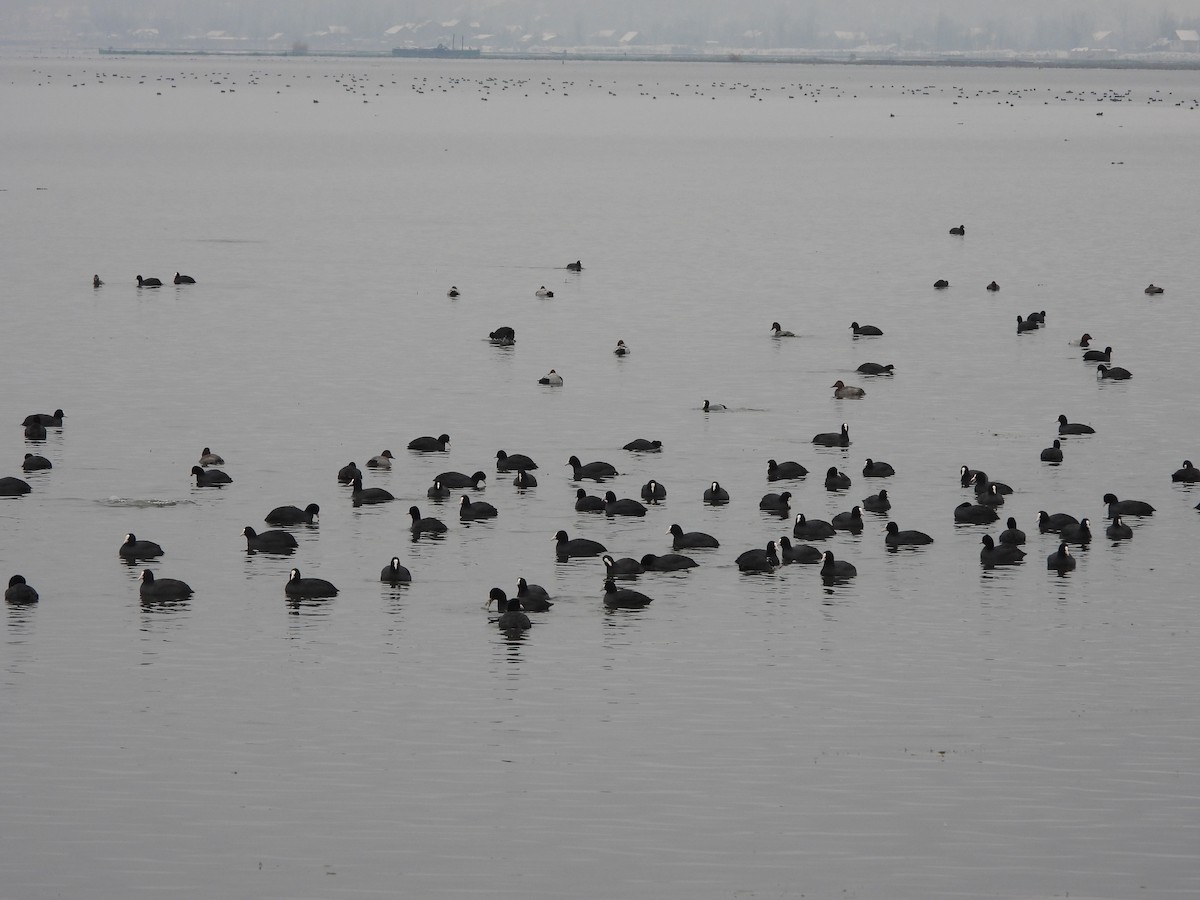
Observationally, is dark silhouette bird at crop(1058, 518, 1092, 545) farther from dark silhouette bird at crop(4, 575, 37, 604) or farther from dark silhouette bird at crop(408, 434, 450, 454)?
dark silhouette bird at crop(4, 575, 37, 604)

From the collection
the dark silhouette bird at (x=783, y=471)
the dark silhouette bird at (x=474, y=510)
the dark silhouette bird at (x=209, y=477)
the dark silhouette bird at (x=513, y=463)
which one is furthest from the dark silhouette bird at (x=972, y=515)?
the dark silhouette bird at (x=209, y=477)

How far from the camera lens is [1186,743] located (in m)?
23.3

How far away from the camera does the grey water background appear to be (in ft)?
66.6

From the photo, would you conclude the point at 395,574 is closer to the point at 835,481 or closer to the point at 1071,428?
the point at 835,481

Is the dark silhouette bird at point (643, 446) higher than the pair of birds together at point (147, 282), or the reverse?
the dark silhouette bird at point (643, 446)

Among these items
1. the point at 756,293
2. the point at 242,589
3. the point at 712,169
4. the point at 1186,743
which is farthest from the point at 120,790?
the point at 712,169

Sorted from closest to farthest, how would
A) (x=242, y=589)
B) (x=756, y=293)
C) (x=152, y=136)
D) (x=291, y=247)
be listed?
(x=242, y=589)
(x=756, y=293)
(x=291, y=247)
(x=152, y=136)

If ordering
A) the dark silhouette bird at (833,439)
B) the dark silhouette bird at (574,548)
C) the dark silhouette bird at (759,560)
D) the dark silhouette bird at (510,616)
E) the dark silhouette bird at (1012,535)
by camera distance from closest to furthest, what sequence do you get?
the dark silhouette bird at (510,616) < the dark silhouette bird at (759,560) < the dark silhouette bird at (574,548) < the dark silhouette bird at (1012,535) < the dark silhouette bird at (833,439)

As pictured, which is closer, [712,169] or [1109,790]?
[1109,790]

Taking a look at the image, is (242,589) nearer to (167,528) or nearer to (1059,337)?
(167,528)

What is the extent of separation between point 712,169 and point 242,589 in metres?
115

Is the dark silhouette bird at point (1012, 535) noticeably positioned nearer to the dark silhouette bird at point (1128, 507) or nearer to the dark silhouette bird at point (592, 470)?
the dark silhouette bird at point (1128, 507)

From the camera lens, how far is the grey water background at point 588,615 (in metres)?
20.3

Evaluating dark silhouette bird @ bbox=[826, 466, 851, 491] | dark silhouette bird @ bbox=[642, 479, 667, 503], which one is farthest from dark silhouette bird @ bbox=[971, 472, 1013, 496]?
dark silhouette bird @ bbox=[642, 479, 667, 503]
